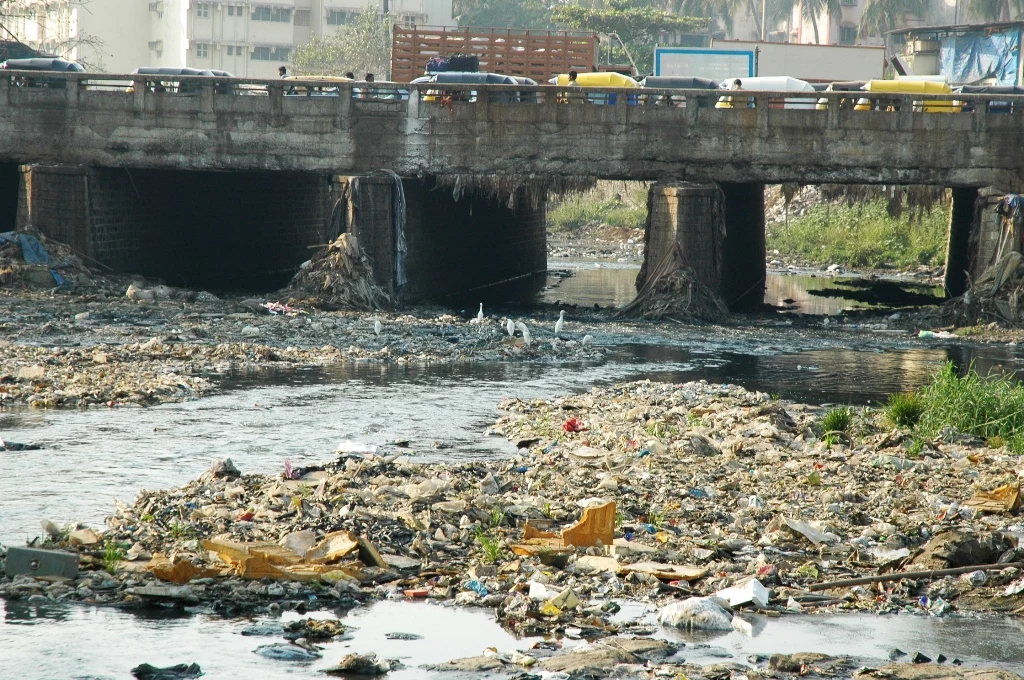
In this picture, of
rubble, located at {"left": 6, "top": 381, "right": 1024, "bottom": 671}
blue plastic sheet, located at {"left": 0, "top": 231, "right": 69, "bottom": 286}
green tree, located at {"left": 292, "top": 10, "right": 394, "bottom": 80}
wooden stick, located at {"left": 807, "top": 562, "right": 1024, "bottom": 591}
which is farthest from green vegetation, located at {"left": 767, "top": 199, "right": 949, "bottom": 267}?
green tree, located at {"left": 292, "top": 10, "right": 394, "bottom": 80}

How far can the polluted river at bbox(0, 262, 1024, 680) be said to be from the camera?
25.7 feet

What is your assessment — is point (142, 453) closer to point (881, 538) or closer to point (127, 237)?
point (881, 538)

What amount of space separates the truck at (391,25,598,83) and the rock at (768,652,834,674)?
27.4m

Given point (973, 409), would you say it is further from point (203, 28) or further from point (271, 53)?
point (271, 53)

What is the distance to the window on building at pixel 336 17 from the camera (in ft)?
252

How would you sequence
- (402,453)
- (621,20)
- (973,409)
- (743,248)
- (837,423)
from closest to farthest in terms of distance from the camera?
1. (402,453)
2. (837,423)
3. (973,409)
4. (743,248)
5. (621,20)

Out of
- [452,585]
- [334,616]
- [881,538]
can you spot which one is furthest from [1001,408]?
[334,616]

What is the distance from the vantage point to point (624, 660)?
300 inches

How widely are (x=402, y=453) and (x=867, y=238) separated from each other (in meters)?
31.0

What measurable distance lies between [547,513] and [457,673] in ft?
10.9

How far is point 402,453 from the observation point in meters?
13.7

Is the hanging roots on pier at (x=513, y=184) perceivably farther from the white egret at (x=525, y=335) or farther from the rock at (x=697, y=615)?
the rock at (x=697, y=615)

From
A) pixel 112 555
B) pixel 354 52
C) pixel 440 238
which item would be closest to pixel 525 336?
pixel 440 238

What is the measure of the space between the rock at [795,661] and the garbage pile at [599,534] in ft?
2.46
